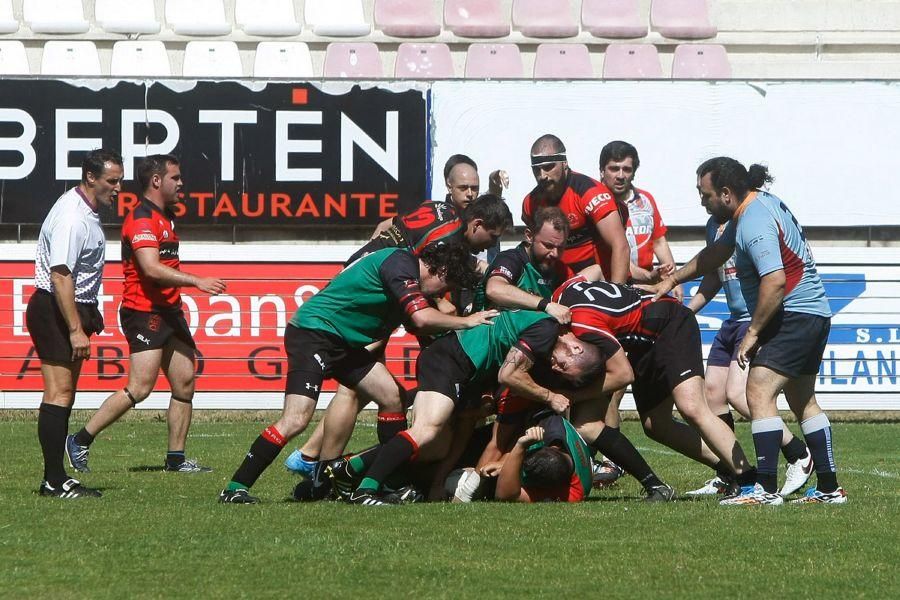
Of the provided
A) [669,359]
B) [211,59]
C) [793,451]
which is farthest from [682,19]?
[669,359]

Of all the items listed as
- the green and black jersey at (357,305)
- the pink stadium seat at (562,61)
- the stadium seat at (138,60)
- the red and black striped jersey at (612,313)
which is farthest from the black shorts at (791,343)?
the stadium seat at (138,60)

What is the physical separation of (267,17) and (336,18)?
96 cm

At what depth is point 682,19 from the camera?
18.9 meters

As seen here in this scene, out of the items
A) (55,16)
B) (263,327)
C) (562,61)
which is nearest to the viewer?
(263,327)

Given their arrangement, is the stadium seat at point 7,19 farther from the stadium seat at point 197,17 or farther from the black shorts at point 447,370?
the black shorts at point 447,370

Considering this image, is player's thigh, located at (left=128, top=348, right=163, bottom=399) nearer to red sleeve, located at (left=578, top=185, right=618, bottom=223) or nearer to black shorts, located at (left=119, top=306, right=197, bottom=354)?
black shorts, located at (left=119, top=306, right=197, bottom=354)

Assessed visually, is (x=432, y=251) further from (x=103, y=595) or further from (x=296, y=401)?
(x=103, y=595)

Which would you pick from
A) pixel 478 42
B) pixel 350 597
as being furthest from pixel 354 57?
pixel 350 597

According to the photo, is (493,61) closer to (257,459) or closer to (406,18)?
(406,18)

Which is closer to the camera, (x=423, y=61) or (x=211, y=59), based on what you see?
(x=211, y=59)

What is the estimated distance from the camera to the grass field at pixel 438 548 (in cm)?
533

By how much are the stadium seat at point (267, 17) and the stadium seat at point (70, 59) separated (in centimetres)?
210

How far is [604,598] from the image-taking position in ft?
16.9

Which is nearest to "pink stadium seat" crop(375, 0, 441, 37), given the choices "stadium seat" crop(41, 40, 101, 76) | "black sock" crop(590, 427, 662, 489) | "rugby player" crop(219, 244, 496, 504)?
"stadium seat" crop(41, 40, 101, 76)
